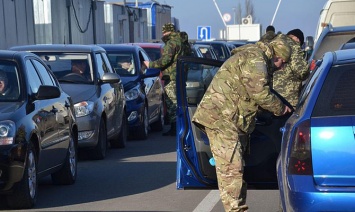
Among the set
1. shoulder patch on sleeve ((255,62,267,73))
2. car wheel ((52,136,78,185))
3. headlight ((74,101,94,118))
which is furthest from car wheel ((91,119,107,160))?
shoulder patch on sleeve ((255,62,267,73))

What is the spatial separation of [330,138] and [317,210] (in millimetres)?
464

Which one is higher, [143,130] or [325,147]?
[325,147]

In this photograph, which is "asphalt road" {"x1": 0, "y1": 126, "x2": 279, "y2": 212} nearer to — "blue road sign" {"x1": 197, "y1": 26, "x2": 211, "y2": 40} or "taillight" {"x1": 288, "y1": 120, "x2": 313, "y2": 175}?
"taillight" {"x1": 288, "y1": 120, "x2": 313, "y2": 175}

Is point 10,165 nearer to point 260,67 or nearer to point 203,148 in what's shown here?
point 203,148

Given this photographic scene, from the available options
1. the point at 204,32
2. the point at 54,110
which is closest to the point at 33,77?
the point at 54,110

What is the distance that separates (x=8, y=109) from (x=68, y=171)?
1.84 metres

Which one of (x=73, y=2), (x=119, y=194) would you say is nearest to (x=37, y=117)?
(x=119, y=194)

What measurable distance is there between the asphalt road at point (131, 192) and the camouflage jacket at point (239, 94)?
1792 mm

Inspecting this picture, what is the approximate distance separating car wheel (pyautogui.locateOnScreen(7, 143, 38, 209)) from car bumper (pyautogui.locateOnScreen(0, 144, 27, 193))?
9 centimetres

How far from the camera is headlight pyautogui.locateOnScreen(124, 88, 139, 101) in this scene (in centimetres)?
1648

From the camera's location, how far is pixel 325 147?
5988mm

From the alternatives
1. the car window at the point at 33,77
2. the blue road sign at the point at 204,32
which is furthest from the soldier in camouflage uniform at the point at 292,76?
the blue road sign at the point at 204,32

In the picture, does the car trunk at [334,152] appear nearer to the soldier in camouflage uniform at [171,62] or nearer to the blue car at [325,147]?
the blue car at [325,147]

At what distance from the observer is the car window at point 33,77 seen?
10180mm
